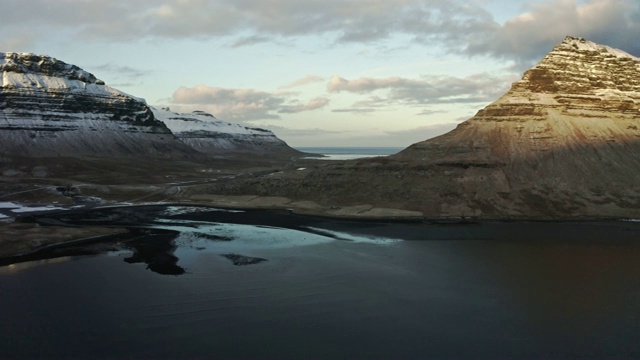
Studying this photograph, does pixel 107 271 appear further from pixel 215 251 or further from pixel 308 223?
pixel 308 223

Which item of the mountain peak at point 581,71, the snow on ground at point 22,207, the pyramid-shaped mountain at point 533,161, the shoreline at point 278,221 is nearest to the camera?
the shoreline at point 278,221

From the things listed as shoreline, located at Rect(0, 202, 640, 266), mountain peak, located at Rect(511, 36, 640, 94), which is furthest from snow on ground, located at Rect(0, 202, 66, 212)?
mountain peak, located at Rect(511, 36, 640, 94)

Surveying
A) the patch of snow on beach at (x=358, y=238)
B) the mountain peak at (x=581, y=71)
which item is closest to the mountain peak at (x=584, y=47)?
the mountain peak at (x=581, y=71)

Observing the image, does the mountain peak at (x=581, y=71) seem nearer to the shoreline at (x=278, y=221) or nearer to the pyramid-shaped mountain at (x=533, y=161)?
the pyramid-shaped mountain at (x=533, y=161)

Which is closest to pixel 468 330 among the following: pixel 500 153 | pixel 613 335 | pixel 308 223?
pixel 613 335

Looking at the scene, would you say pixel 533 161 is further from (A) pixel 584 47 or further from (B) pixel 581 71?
(A) pixel 584 47

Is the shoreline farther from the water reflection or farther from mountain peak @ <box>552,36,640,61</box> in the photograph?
mountain peak @ <box>552,36,640,61</box>

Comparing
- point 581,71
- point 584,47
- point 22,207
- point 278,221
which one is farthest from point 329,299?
point 584,47
